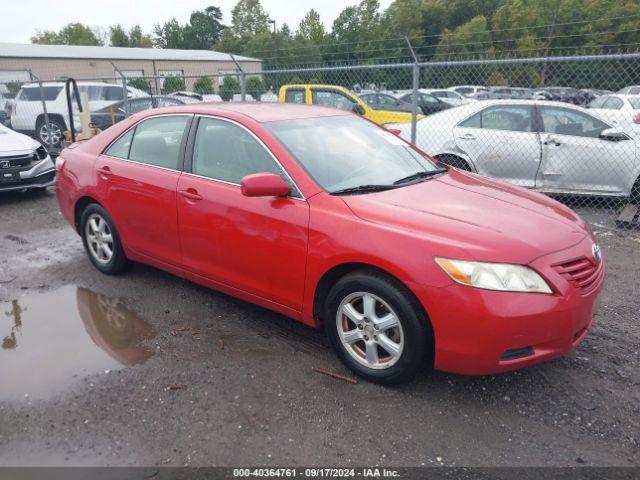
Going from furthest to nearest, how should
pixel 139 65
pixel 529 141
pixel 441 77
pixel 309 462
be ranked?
pixel 139 65, pixel 441 77, pixel 529 141, pixel 309 462

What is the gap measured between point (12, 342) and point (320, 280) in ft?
7.74

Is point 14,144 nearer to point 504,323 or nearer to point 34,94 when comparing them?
point 504,323

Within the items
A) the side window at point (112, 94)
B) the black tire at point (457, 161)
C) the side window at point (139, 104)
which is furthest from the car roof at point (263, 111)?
the side window at point (112, 94)

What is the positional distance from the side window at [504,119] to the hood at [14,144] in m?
6.55

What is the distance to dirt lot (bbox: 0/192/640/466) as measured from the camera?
258 cm

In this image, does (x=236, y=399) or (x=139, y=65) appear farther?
(x=139, y=65)

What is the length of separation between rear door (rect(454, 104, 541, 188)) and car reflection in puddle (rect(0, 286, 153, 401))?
199 inches

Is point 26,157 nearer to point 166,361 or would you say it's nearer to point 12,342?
point 12,342

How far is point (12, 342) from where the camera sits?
12.1 feet

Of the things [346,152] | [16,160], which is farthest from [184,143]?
[16,160]

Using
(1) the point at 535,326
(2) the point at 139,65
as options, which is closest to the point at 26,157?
(1) the point at 535,326

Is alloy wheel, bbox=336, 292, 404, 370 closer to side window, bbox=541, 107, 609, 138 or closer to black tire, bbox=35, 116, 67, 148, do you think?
side window, bbox=541, 107, 609, 138

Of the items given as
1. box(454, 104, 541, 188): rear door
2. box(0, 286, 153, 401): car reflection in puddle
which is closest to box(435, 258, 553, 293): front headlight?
box(0, 286, 153, 401): car reflection in puddle

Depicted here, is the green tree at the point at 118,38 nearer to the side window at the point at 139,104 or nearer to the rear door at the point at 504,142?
the side window at the point at 139,104
